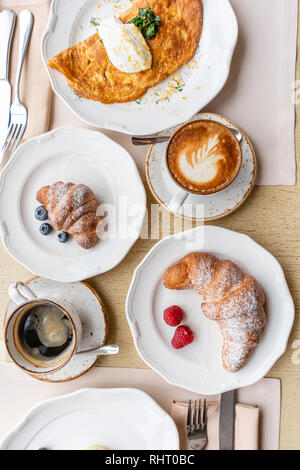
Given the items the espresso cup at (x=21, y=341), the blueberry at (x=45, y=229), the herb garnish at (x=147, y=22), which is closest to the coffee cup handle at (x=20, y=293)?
the espresso cup at (x=21, y=341)

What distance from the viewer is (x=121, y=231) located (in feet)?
4.81

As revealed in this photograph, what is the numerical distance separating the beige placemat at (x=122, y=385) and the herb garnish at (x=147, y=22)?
1099 mm

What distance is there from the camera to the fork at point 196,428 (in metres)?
1.44

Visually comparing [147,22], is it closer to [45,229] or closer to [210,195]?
[210,195]

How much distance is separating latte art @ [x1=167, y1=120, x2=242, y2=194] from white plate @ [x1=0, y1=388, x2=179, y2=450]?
0.68 metres

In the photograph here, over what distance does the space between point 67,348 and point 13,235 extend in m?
0.40

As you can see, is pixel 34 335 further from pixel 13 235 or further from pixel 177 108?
pixel 177 108

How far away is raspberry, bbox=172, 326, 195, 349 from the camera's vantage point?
55.6 inches

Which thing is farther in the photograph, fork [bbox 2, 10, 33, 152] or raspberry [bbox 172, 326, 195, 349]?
fork [bbox 2, 10, 33, 152]

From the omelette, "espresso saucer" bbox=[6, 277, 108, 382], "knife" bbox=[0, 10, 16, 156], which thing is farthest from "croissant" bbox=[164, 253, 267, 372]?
"knife" bbox=[0, 10, 16, 156]

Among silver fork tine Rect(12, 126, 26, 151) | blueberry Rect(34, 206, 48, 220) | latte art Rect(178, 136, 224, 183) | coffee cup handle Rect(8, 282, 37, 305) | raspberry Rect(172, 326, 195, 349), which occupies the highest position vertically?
silver fork tine Rect(12, 126, 26, 151)

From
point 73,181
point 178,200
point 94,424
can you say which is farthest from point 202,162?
point 94,424

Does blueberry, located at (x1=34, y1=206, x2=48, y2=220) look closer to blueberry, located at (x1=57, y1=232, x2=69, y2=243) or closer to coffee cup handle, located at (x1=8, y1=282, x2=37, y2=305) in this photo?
blueberry, located at (x1=57, y1=232, x2=69, y2=243)
